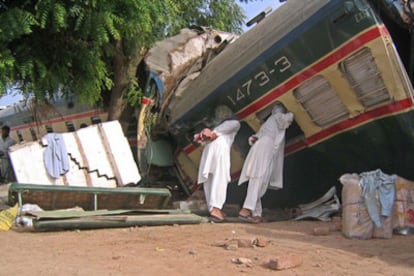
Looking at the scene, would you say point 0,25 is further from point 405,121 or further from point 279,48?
point 405,121

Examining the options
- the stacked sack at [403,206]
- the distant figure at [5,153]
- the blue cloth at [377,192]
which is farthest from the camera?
the distant figure at [5,153]

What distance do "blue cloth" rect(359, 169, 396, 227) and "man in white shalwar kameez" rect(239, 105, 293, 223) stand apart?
1.35 metres

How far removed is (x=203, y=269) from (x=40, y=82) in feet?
14.9

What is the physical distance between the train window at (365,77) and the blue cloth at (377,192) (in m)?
0.98

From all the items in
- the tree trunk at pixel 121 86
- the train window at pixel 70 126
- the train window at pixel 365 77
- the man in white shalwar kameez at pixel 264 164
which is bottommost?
the man in white shalwar kameez at pixel 264 164

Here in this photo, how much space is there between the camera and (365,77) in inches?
233

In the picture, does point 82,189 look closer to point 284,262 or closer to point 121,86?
point 121,86

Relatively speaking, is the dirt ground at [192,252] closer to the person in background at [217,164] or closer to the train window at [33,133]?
the person in background at [217,164]

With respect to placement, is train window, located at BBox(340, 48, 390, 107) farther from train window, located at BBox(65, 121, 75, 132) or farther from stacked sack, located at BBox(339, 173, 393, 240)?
train window, located at BBox(65, 121, 75, 132)

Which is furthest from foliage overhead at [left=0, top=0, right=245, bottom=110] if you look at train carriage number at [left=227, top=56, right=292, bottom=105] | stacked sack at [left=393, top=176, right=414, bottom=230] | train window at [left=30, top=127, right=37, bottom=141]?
train window at [left=30, top=127, right=37, bottom=141]

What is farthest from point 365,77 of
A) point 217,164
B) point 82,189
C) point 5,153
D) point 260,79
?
point 5,153

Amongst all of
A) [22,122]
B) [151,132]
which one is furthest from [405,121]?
[22,122]

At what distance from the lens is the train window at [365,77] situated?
19.0ft

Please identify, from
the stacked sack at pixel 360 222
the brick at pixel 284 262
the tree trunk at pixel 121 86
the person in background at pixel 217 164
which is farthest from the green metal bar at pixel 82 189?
the brick at pixel 284 262
